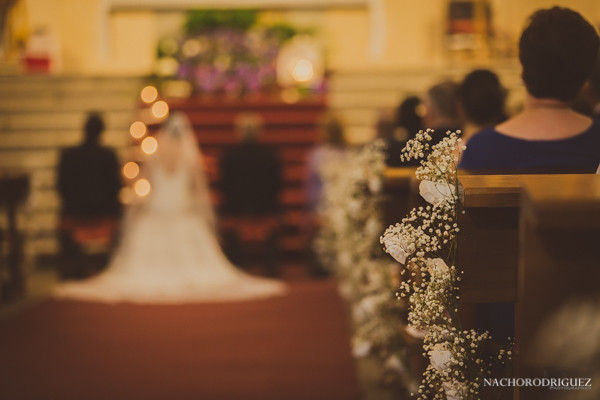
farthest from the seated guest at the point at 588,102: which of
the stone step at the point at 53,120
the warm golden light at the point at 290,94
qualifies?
the warm golden light at the point at 290,94

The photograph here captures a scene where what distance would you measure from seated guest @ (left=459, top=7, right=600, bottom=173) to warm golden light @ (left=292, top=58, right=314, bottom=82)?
32.7 feet

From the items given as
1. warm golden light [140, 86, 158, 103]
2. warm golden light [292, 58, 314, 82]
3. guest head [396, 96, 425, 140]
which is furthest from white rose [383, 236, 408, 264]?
warm golden light [292, 58, 314, 82]

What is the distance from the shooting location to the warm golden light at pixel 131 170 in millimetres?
9742

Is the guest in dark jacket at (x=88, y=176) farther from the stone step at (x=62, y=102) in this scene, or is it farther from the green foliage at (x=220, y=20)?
the green foliage at (x=220, y=20)

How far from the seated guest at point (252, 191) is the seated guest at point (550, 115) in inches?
228

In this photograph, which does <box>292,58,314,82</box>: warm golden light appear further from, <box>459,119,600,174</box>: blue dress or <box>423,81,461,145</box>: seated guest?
<box>459,119,600,174</box>: blue dress

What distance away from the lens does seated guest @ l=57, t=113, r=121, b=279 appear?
8.02m

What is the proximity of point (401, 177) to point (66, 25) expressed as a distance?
1132cm

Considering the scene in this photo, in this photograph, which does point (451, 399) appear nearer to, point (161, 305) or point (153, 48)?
point (161, 305)

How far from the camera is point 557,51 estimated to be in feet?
7.93

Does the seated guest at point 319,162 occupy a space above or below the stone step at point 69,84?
below

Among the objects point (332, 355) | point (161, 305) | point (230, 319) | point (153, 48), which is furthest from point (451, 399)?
point (153, 48)

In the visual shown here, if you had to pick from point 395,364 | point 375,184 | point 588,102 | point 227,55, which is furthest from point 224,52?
point 395,364

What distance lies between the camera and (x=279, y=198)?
845 cm
